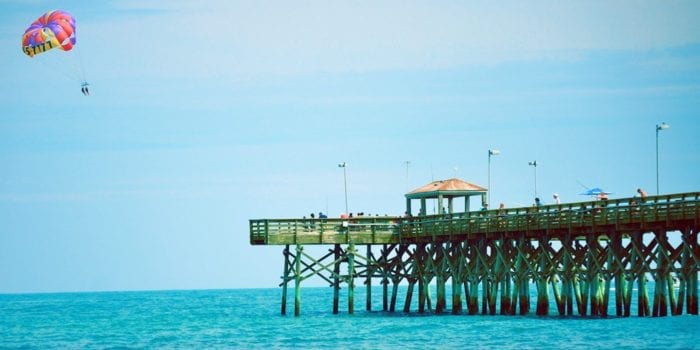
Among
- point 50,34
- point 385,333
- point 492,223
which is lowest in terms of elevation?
point 385,333

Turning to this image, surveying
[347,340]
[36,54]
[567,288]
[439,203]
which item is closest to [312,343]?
[347,340]

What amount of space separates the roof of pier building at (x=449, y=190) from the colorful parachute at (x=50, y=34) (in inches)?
697

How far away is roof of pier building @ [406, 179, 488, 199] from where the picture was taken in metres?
62.0

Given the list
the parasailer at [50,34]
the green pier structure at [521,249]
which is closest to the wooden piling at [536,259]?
the green pier structure at [521,249]

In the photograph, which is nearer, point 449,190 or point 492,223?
point 492,223

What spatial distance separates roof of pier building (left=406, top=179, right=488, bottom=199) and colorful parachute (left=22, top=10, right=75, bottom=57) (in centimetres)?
1771

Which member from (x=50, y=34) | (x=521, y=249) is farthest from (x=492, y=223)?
(x=50, y=34)

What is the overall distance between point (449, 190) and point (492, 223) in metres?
6.69

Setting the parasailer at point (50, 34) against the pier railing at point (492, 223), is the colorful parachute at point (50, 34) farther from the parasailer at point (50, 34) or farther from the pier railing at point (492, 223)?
the pier railing at point (492, 223)

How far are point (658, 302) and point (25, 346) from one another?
82.2ft

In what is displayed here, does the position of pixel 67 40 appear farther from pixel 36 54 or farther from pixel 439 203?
pixel 439 203

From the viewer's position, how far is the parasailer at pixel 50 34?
6222cm

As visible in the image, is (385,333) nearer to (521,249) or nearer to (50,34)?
(521,249)

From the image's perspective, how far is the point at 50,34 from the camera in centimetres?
6362
